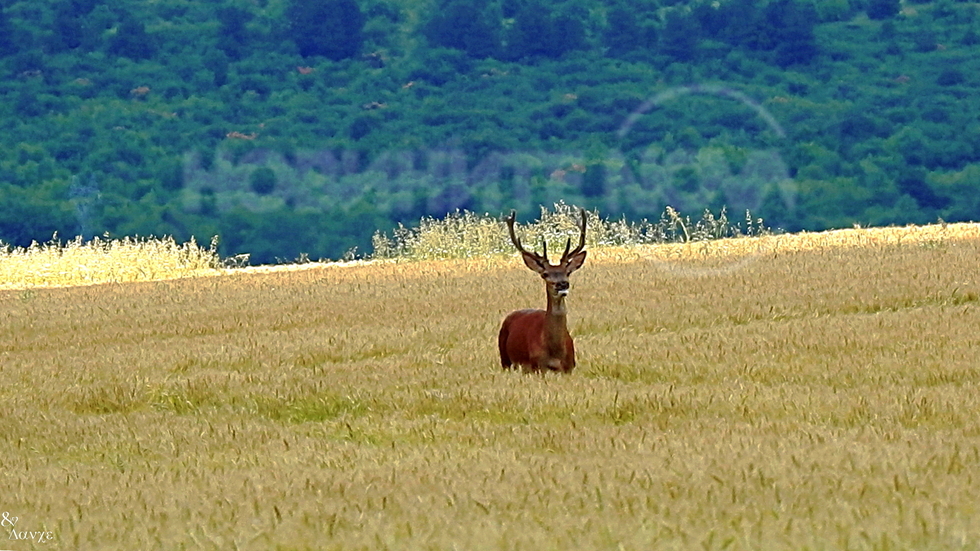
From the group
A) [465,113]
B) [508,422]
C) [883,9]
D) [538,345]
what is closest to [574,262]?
[538,345]

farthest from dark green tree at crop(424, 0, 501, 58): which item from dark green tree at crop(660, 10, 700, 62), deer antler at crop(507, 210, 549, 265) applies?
deer antler at crop(507, 210, 549, 265)

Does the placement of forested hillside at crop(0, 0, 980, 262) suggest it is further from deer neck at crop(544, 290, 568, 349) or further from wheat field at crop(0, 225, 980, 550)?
deer neck at crop(544, 290, 568, 349)

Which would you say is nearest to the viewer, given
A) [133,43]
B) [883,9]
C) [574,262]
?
[574,262]

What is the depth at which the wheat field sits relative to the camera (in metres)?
6.59

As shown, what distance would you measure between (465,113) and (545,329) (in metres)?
56.4

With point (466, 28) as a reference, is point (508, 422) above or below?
below

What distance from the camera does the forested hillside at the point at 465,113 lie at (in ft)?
185

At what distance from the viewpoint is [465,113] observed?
6806 centimetres

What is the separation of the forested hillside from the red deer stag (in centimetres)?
3752

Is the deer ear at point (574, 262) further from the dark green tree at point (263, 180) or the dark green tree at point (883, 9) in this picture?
the dark green tree at point (883, 9)

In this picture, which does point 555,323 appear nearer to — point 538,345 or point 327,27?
point 538,345

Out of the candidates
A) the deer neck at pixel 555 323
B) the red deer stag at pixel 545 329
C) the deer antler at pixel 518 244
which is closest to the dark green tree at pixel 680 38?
the deer antler at pixel 518 244

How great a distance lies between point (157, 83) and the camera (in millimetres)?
70375

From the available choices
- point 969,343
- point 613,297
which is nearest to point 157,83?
point 613,297
